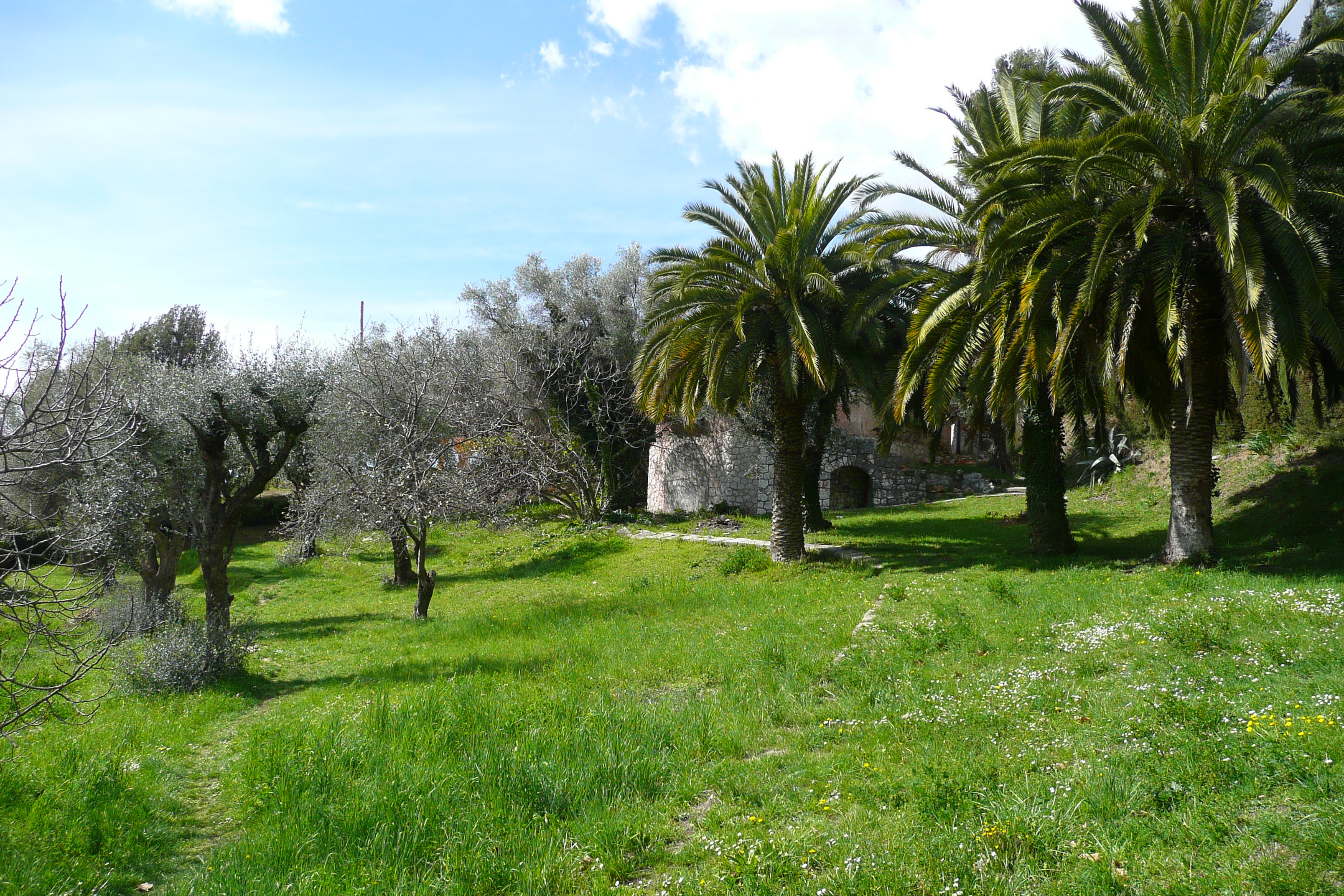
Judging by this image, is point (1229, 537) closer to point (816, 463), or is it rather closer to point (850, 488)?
point (816, 463)

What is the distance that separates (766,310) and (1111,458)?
12305 mm

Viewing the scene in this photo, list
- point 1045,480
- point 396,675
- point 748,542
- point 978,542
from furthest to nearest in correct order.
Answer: point 748,542 < point 978,542 < point 1045,480 < point 396,675

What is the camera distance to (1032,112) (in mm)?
14352

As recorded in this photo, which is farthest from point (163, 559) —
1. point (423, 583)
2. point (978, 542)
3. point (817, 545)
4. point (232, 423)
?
point (978, 542)


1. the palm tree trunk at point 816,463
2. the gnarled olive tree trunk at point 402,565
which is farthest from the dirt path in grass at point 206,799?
the palm tree trunk at point 816,463

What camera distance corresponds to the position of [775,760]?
5902 mm

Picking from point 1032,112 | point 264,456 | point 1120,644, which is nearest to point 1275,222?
point 1032,112

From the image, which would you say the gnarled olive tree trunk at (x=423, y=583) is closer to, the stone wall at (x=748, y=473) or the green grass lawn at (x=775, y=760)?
the green grass lawn at (x=775, y=760)

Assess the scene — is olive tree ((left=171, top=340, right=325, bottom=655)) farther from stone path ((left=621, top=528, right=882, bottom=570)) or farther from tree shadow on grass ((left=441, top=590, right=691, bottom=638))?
stone path ((left=621, top=528, right=882, bottom=570))

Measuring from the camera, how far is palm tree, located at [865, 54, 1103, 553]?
12.3 metres

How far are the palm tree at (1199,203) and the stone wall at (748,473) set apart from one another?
1449 centimetres

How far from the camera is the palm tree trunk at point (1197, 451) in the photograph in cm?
1187

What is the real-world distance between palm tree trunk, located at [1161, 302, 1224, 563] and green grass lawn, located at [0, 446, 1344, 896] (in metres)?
0.79

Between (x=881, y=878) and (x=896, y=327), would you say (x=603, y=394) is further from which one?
(x=881, y=878)
